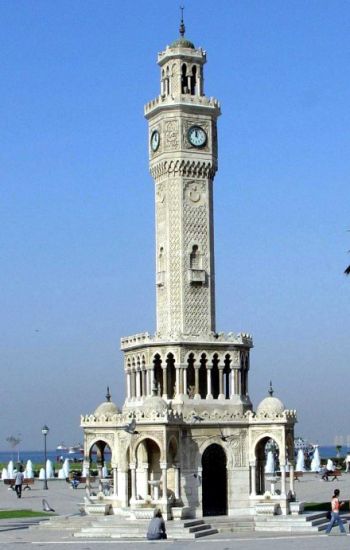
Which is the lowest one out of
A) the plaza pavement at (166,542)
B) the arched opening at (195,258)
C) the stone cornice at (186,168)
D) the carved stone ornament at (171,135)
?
the plaza pavement at (166,542)

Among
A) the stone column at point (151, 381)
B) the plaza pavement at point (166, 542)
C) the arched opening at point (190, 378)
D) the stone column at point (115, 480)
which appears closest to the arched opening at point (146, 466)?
the stone column at point (115, 480)

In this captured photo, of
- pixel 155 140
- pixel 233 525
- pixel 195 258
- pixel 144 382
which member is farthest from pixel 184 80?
pixel 233 525

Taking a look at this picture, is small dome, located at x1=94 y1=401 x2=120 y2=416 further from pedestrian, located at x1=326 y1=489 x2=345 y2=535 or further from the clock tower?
pedestrian, located at x1=326 y1=489 x2=345 y2=535

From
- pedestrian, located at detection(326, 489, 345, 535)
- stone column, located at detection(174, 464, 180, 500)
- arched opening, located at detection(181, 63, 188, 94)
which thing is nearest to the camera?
pedestrian, located at detection(326, 489, 345, 535)

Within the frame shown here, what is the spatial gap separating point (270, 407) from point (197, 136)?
13545 millimetres

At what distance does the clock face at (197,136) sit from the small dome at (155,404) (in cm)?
1291

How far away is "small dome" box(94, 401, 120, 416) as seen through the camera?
53.6 metres

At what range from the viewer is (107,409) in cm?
5391

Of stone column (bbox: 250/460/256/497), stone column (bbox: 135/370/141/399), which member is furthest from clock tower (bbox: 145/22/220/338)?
stone column (bbox: 250/460/256/497)

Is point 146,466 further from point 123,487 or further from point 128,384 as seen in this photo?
point 128,384

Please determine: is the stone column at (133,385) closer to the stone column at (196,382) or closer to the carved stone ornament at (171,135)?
the stone column at (196,382)

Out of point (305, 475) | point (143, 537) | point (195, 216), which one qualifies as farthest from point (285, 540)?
point (305, 475)

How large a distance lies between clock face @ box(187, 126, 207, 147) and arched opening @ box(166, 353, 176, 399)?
10.4 meters

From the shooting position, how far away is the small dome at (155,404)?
4878cm
